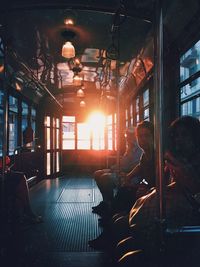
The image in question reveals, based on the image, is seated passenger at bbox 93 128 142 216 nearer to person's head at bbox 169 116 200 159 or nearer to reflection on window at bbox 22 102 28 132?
person's head at bbox 169 116 200 159

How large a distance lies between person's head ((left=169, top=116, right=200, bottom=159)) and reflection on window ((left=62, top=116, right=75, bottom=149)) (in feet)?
29.3

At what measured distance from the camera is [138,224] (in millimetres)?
1601

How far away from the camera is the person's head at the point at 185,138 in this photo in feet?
5.41

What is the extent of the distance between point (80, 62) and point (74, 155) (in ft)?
18.9

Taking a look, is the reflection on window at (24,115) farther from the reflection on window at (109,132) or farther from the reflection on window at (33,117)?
the reflection on window at (109,132)

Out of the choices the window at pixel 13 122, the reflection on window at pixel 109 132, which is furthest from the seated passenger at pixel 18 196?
the reflection on window at pixel 109 132

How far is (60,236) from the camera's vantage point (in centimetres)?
313

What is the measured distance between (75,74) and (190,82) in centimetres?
276

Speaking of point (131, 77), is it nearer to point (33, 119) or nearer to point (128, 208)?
point (33, 119)

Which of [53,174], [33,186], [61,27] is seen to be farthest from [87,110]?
[61,27]

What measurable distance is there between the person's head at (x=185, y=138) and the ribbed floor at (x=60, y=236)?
1.37 m

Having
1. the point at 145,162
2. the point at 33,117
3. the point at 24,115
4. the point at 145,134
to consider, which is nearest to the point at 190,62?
the point at 145,134

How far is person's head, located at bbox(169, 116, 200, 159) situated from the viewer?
1648 millimetres

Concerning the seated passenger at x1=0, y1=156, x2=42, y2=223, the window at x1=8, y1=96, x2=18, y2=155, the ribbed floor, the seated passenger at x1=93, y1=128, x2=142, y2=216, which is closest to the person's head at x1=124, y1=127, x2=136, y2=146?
the seated passenger at x1=93, y1=128, x2=142, y2=216
